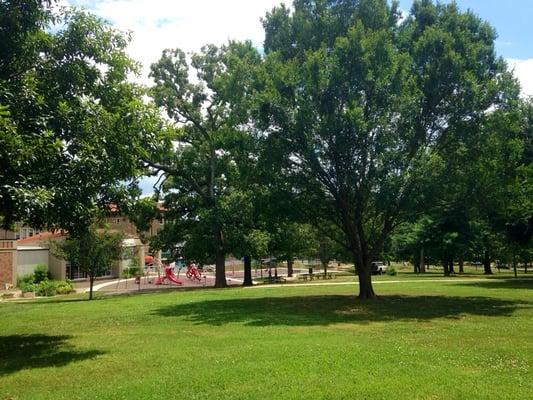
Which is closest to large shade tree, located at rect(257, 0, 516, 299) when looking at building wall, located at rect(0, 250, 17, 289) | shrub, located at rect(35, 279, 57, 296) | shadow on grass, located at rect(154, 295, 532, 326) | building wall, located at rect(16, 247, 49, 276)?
shadow on grass, located at rect(154, 295, 532, 326)

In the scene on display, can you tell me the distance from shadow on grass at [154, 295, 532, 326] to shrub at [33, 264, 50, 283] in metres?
29.8

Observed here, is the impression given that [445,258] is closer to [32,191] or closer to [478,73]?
[478,73]

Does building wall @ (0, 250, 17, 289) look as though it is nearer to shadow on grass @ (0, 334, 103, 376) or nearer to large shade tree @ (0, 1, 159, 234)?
shadow on grass @ (0, 334, 103, 376)

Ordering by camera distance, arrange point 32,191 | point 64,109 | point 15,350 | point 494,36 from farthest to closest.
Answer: point 494,36 → point 15,350 → point 64,109 → point 32,191

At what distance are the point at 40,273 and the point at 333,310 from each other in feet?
122

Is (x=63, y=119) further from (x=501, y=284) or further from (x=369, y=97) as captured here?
(x=501, y=284)

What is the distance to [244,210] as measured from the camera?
3656 centimetres

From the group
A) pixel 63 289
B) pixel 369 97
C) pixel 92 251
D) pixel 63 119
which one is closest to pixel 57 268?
pixel 63 289

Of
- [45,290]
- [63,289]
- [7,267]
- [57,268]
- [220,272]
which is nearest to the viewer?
[45,290]

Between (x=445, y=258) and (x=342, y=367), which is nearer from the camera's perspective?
(x=342, y=367)

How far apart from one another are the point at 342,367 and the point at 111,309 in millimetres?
13449

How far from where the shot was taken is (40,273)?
47.3 metres

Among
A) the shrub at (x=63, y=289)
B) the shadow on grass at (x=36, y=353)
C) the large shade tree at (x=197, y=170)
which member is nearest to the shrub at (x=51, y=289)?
the shrub at (x=63, y=289)

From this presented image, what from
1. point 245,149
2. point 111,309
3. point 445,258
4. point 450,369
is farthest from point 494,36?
point 445,258
